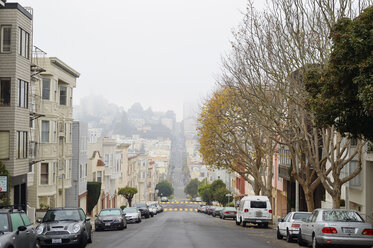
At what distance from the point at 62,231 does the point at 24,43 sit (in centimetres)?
1663

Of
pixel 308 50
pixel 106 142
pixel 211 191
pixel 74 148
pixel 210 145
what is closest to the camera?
pixel 308 50

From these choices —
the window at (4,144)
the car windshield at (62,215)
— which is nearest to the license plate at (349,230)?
the car windshield at (62,215)

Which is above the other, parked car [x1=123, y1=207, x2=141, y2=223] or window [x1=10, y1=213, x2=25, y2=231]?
window [x1=10, y1=213, x2=25, y2=231]

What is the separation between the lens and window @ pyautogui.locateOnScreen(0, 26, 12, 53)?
3012 centimetres

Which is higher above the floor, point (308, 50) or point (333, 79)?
point (308, 50)

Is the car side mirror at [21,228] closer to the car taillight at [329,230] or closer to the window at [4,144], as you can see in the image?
the car taillight at [329,230]

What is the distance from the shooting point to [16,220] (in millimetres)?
14133

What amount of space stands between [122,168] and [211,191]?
19.5m

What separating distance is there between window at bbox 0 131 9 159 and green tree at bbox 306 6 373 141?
1930cm

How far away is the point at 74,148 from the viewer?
162 feet

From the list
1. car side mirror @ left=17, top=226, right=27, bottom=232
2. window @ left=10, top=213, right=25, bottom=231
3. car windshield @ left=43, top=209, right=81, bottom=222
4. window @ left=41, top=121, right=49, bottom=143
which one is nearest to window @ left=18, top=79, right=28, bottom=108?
window @ left=41, top=121, right=49, bottom=143

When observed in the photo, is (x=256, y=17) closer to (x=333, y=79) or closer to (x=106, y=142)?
(x=333, y=79)

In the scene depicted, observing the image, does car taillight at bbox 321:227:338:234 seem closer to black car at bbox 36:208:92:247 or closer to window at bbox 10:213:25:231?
black car at bbox 36:208:92:247

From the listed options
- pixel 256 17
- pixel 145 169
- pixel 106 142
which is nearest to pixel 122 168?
pixel 106 142
